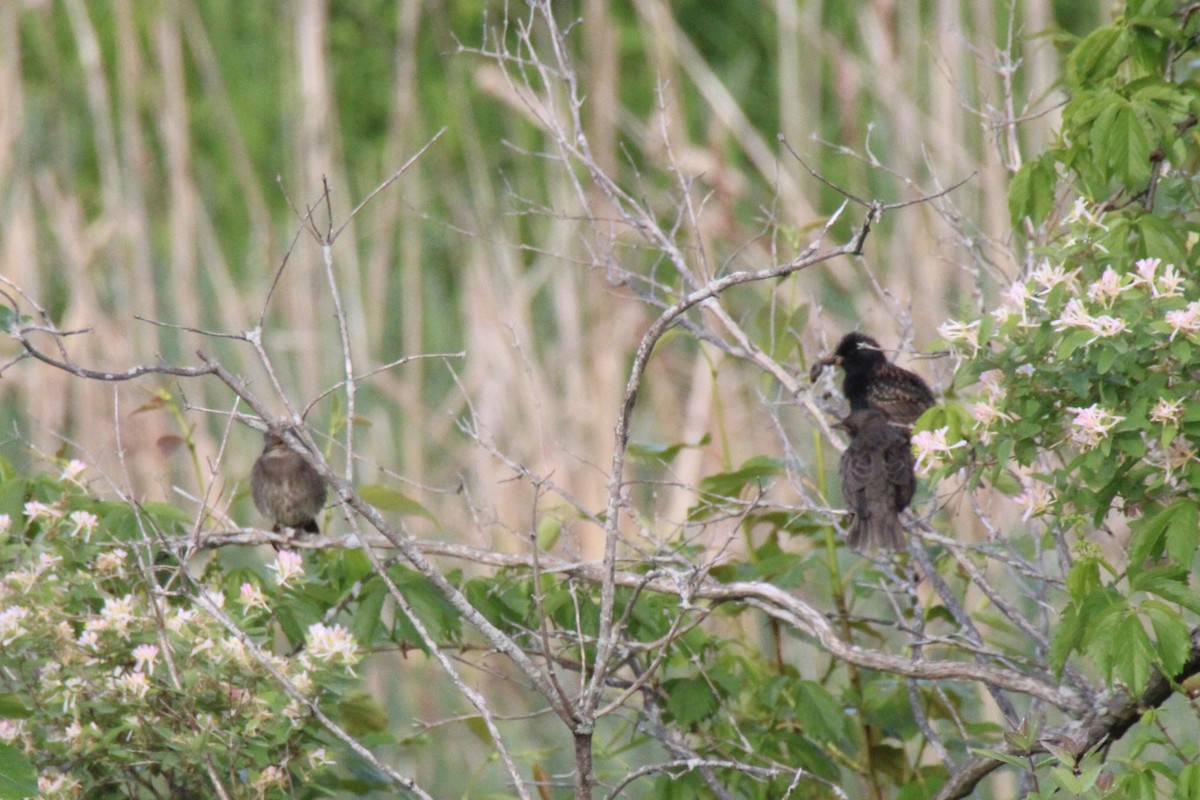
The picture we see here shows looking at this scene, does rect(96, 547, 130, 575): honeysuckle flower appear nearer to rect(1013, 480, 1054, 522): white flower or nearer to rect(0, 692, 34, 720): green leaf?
rect(0, 692, 34, 720): green leaf

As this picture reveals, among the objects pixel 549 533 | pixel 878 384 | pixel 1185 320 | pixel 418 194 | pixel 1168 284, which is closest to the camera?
pixel 1185 320

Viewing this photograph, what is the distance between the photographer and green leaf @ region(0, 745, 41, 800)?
8.70 feet

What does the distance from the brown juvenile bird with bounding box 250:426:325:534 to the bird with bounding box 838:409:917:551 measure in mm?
2016

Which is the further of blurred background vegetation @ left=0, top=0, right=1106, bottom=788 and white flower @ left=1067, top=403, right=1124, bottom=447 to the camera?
blurred background vegetation @ left=0, top=0, right=1106, bottom=788

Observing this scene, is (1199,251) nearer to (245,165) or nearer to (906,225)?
(906,225)

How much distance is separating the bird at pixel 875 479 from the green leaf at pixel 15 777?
7.07 ft

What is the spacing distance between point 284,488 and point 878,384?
219cm

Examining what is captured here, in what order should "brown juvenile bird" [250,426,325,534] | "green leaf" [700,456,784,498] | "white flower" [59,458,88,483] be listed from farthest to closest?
"brown juvenile bird" [250,426,325,534] < "green leaf" [700,456,784,498] < "white flower" [59,458,88,483]

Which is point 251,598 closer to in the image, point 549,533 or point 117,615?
point 117,615

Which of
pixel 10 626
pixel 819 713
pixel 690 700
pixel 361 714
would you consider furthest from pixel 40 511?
pixel 819 713

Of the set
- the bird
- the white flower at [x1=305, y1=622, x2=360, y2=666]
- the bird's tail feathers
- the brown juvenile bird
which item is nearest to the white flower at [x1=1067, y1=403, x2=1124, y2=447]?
the bird

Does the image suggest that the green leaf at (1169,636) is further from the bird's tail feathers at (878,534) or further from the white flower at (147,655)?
the white flower at (147,655)

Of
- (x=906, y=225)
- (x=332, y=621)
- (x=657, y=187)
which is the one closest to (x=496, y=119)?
(x=657, y=187)

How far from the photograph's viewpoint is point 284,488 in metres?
5.51
